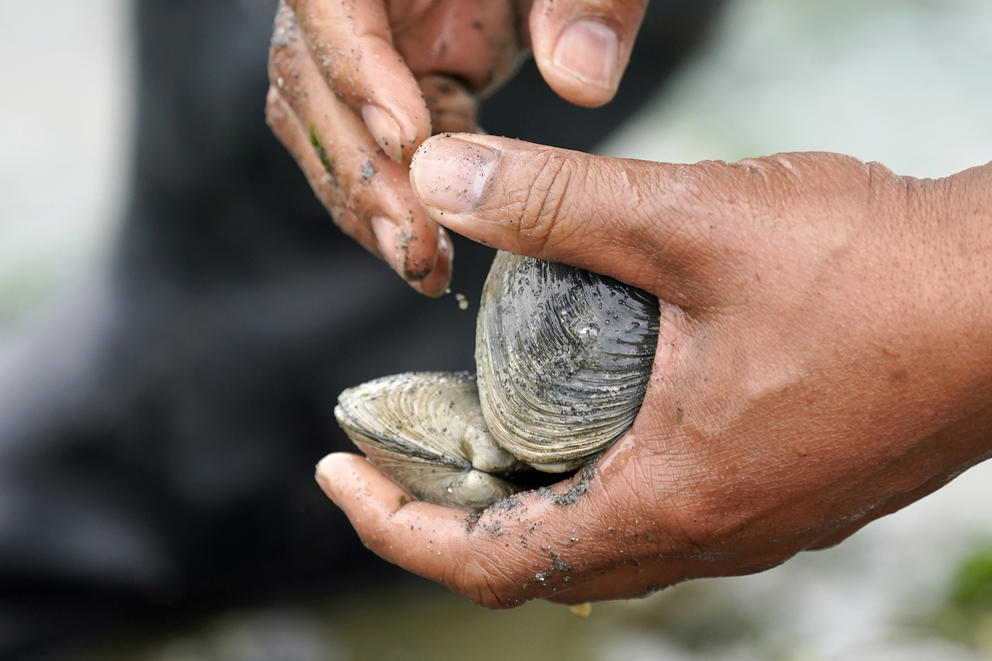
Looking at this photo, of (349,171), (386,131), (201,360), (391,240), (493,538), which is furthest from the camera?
(201,360)

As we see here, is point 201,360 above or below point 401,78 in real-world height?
below

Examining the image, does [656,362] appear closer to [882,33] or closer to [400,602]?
[400,602]

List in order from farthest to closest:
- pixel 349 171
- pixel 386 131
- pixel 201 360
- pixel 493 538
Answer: pixel 201 360, pixel 349 171, pixel 386 131, pixel 493 538

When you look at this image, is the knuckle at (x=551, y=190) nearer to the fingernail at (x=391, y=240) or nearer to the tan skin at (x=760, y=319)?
the tan skin at (x=760, y=319)

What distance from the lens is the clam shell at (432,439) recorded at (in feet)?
8.06

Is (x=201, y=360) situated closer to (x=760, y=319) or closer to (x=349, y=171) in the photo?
(x=349, y=171)

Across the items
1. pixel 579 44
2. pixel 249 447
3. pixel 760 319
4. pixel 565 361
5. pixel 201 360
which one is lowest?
pixel 249 447

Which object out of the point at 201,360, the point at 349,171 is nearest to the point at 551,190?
the point at 349,171

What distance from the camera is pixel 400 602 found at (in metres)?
4.72

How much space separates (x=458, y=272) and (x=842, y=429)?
281 centimetres

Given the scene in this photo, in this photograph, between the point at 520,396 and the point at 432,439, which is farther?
the point at 432,439

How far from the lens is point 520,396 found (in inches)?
91.9

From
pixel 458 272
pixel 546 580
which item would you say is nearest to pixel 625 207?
pixel 546 580

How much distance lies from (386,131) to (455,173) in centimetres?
59
